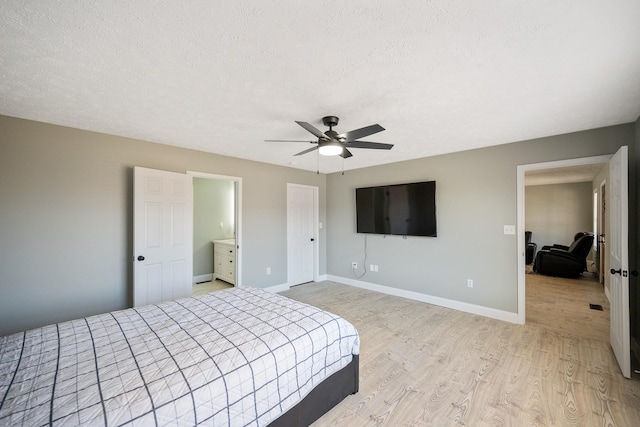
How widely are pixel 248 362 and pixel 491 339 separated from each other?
285 cm

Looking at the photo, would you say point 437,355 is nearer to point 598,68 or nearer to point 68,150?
point 598,68

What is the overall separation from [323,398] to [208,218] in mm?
4642

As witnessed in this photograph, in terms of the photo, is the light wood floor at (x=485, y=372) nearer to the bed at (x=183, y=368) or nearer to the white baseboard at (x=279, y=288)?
the bed at (x=183, y=368)

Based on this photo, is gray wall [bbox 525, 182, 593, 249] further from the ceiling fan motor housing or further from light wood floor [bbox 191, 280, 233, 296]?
light wood floor [bbox 191, 280, 233, 296]

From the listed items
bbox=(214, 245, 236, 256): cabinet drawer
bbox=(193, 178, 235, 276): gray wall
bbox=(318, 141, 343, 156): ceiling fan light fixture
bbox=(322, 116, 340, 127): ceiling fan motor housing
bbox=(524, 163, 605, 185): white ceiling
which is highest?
bbox=(524, 163, 605, 185): white ceiling

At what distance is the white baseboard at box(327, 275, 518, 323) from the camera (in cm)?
350

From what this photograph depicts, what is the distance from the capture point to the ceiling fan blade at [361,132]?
2057 millimetres

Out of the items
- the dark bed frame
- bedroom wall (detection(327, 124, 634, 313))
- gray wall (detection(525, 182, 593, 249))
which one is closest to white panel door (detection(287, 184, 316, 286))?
bedroom wall (detection(327, 124, 634, 313))

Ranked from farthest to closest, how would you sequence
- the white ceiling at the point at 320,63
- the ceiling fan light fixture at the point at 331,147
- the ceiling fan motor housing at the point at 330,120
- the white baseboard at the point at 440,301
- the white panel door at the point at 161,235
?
the white baseboard at the point at 440,301, the white panel door at the point at 161,235, the ceiling fan motor housing at the point at 330,120, the ceiling fan light fixture at the point at 331,147, the white ceiling at the point at 320,63

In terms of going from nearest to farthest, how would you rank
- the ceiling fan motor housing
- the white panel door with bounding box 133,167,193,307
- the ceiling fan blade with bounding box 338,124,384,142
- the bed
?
1. the bed
2. the ceiling fan blade with bounding box 338,124,384,142
3. the ceiling fan motor housing
4. the white panel door with bounding box 133,167,193,307

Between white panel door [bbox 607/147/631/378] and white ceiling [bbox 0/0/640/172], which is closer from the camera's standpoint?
white ceiling [bbox 0/0/640/172]

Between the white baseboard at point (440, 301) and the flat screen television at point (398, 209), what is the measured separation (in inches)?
39.9

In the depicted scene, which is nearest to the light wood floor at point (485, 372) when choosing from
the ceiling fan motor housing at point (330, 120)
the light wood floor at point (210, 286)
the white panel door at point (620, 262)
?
the white panel door at point (620, 262)

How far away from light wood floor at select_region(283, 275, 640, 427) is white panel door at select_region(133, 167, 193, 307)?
2300 millimetres
